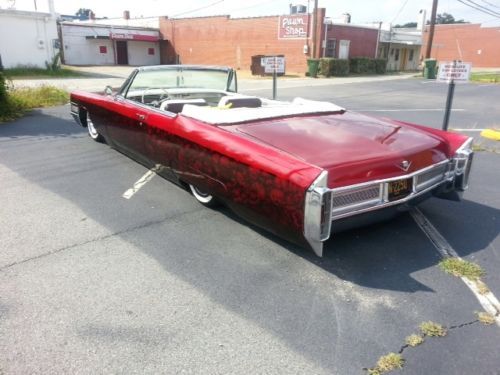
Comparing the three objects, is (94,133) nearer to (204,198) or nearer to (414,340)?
(204,198)

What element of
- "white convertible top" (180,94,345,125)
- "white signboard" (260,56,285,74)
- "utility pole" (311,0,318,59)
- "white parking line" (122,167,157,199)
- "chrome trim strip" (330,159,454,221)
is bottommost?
"white parking line" (122,167,157,199)

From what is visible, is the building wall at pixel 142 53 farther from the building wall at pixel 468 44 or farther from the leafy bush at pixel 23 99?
the building wall at pixel 468 44

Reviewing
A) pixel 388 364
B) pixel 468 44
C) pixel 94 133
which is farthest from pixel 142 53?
pixel 388 364

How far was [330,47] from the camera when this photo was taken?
102 ft

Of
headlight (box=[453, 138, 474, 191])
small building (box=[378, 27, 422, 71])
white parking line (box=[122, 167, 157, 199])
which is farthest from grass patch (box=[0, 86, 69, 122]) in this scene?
small building (box=[378, 27, 422, 71])

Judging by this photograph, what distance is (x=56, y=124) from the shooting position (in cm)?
800

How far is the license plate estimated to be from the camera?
3.02 m

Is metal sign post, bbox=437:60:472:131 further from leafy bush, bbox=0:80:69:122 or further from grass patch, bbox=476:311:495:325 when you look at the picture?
leafy bush, bbox=0:80:69:122

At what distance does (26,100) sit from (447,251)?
31.1 ft

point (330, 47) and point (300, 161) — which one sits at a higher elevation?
point (330, 47)

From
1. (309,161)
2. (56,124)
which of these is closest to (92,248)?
(309,161)

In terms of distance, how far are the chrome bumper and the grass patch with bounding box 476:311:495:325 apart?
0.88 m

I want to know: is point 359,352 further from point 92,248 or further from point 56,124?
point 56,124

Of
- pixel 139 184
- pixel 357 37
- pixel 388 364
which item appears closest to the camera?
pixel 388 364
